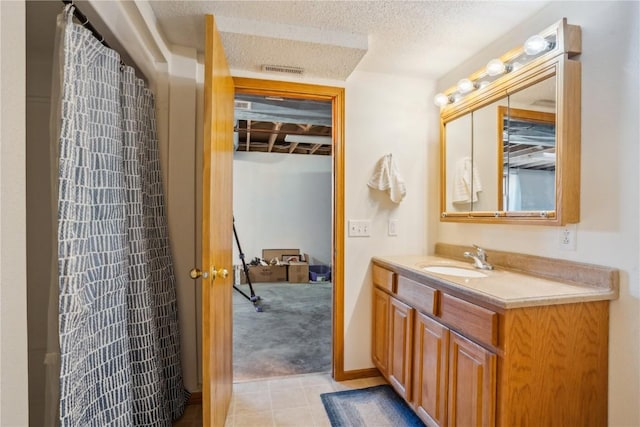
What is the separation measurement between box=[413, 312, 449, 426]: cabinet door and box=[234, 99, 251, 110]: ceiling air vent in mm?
2184

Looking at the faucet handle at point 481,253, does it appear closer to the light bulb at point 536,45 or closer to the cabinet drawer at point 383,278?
the cabinet drawer at point 383,278

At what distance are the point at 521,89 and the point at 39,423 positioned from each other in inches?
118

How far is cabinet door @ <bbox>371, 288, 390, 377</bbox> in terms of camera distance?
209 cm

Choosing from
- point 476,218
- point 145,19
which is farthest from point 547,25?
point 145,19

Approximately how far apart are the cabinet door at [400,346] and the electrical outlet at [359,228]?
1.66 ft

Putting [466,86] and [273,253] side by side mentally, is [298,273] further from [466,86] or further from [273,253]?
[466,86]

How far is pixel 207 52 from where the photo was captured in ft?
4.66

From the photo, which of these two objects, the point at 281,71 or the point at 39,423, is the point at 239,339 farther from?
the point at 281,71

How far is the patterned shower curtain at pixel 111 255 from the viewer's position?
1.12 m

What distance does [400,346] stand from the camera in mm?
1905

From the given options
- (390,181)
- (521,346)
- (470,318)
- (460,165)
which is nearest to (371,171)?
(390,181)

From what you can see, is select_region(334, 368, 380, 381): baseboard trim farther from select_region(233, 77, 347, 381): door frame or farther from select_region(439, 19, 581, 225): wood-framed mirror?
select_region(439, 19, 581, 225): wood-framed mirror

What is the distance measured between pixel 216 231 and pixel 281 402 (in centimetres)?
124

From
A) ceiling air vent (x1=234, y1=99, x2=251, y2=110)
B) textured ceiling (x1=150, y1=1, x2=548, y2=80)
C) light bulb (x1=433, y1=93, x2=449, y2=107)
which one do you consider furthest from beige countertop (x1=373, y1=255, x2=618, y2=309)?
ceiling air vent (x1=234, y1=99, x2=251, y2=110)
